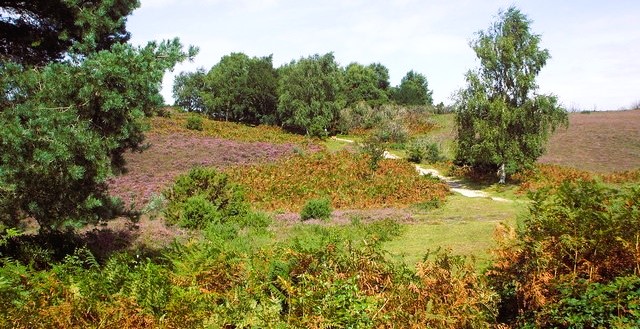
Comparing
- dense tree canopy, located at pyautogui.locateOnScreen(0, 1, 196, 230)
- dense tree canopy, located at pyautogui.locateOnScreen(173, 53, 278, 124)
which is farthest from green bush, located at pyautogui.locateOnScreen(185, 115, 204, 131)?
dense tree canopy, located at pyautogui.locateOnScreen(0, 1, 196, 230)

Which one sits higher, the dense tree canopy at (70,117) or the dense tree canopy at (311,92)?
the dense tree canopy at (311,92)

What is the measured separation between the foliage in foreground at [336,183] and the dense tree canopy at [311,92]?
19826 mm

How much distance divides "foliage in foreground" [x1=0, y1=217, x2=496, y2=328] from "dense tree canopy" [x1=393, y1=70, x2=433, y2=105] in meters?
75.9

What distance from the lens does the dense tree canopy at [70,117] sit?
621cm

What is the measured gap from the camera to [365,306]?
4980 mm

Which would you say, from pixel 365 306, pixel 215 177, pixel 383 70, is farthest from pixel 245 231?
pixel 383 70

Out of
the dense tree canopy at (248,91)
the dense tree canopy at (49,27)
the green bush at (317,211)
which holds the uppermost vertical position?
the dense tree canopy at (248,91)

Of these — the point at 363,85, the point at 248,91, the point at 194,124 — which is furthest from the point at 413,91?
the point at 194,124

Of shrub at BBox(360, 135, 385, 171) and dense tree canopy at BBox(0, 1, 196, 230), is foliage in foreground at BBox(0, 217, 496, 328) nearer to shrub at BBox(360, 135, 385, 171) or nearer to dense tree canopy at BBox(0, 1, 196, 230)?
dense tree canopy at BBox(0, 1, 196, 230)

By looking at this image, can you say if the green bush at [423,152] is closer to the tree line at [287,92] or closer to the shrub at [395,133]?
the shrub at [395,133]

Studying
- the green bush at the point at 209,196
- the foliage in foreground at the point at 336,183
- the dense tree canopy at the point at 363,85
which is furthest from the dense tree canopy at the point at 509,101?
the dense tree canopy at the point at 363,85

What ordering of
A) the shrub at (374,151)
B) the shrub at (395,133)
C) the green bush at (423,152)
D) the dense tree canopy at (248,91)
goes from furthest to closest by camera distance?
the dense tree canopy at (248,91) < the shrub at (395,133) < the green bush at (423,152) < the shrub at (374,151)

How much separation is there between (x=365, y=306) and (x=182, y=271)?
2535 millimetres

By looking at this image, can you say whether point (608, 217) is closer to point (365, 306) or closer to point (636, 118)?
point (365, 306)
